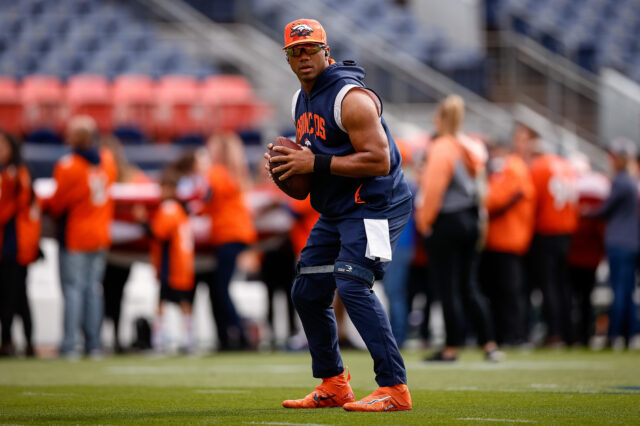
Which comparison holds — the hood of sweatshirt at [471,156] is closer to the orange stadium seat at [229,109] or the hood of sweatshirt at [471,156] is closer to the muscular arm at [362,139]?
the muscular arm at [362,139]

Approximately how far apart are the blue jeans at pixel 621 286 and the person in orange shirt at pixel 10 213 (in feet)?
20.0

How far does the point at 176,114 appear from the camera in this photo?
16766 mm

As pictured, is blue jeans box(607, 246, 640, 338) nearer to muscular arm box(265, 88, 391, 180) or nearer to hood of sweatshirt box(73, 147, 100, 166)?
hood of sweatshirt box(73, 147, 100, 166)

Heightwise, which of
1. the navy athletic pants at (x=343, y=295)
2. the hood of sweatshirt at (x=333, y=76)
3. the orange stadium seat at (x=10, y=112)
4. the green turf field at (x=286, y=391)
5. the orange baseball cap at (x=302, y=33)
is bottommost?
the green turf field at (x=286, y=391)

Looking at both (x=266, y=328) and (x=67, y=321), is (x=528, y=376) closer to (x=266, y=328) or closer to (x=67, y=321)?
(x=67, y=321)

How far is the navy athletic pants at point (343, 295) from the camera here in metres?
4.79

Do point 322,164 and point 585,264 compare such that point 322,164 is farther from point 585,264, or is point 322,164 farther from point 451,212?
point 585,264

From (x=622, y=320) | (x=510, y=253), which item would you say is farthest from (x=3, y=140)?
(x=622, y=320)

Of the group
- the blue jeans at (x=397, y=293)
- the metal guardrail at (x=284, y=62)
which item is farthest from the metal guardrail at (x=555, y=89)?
the blue jeans at (x=397, y=293)

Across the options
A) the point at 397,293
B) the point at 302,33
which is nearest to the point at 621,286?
the point at 397,293

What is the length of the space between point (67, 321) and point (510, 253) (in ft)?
14.9

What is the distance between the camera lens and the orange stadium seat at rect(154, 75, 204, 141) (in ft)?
54.7

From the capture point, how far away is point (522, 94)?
16.6 m

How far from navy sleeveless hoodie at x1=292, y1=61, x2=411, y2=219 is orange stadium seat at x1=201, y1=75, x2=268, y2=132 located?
38.2 ft
